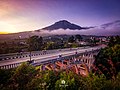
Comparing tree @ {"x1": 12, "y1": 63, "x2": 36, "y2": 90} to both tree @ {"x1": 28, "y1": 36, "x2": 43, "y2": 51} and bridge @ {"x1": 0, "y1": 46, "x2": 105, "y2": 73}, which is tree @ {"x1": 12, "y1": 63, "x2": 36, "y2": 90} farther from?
tree @ {"x1": 28, "y1": 36, "x2": 43, "y2": 51}

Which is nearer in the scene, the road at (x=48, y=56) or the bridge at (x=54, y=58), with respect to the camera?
the bridge at (x=54, y=58)

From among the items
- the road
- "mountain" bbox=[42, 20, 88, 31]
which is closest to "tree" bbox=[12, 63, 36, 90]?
the road

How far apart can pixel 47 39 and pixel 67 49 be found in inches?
106

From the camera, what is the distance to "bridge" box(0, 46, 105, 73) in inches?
244

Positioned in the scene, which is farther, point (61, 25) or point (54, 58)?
point (54, 58)

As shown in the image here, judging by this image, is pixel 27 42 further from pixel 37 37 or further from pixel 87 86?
pixel 87 86

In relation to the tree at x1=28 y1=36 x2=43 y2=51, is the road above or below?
below

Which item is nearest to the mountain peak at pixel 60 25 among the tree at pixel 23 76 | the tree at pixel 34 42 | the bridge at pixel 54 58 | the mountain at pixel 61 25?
the mountain at pixel 61 25

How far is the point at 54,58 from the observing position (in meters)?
7.66

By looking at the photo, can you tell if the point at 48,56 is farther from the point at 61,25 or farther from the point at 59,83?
the point at 59,83

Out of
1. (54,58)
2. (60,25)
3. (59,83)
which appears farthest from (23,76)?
(54,58)

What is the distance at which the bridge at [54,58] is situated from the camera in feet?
20.3

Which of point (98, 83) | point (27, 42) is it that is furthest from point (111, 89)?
point (27, 42)

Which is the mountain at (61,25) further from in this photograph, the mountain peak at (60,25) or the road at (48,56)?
the road at (48,56)
